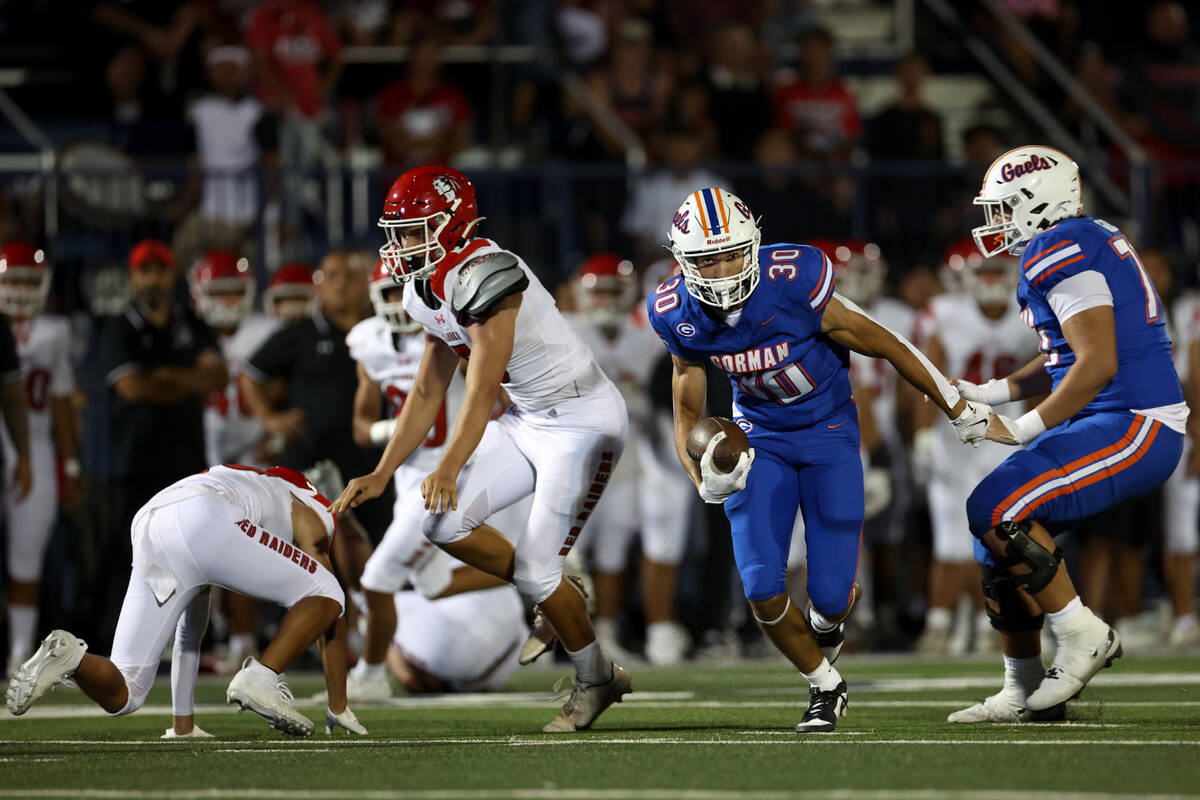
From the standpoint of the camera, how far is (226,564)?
19.0ft

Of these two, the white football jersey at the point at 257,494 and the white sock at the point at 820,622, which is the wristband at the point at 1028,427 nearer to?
the white sock at the point at 820,622

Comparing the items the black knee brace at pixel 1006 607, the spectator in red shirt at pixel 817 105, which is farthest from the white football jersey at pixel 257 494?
the spectator in red shirt at pixel 817 105

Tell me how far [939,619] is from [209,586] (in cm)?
467

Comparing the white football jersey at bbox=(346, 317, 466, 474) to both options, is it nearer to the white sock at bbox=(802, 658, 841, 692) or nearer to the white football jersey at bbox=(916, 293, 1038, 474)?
the white sock at bbox=(802, 658, 841, 692)

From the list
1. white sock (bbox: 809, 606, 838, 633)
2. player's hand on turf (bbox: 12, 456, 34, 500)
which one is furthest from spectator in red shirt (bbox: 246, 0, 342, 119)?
white sock (bbox: 809, 606, 838, 633)

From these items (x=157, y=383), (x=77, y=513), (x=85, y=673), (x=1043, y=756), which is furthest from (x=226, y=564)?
(x=77, y=513)

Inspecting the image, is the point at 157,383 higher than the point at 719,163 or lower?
lower

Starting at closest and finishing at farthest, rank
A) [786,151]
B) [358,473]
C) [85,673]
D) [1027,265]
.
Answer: [85,673]
[1027,265]
[358,473]
[786,151]

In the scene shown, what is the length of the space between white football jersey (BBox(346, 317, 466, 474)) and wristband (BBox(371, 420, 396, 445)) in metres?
0.14

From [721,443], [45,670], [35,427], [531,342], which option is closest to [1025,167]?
[721,443]

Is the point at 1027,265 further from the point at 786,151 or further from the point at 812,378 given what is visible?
the point at 786,151

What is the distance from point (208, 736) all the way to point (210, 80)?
6098 millimetres

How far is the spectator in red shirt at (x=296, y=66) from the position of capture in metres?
11.4

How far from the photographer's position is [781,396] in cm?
606
